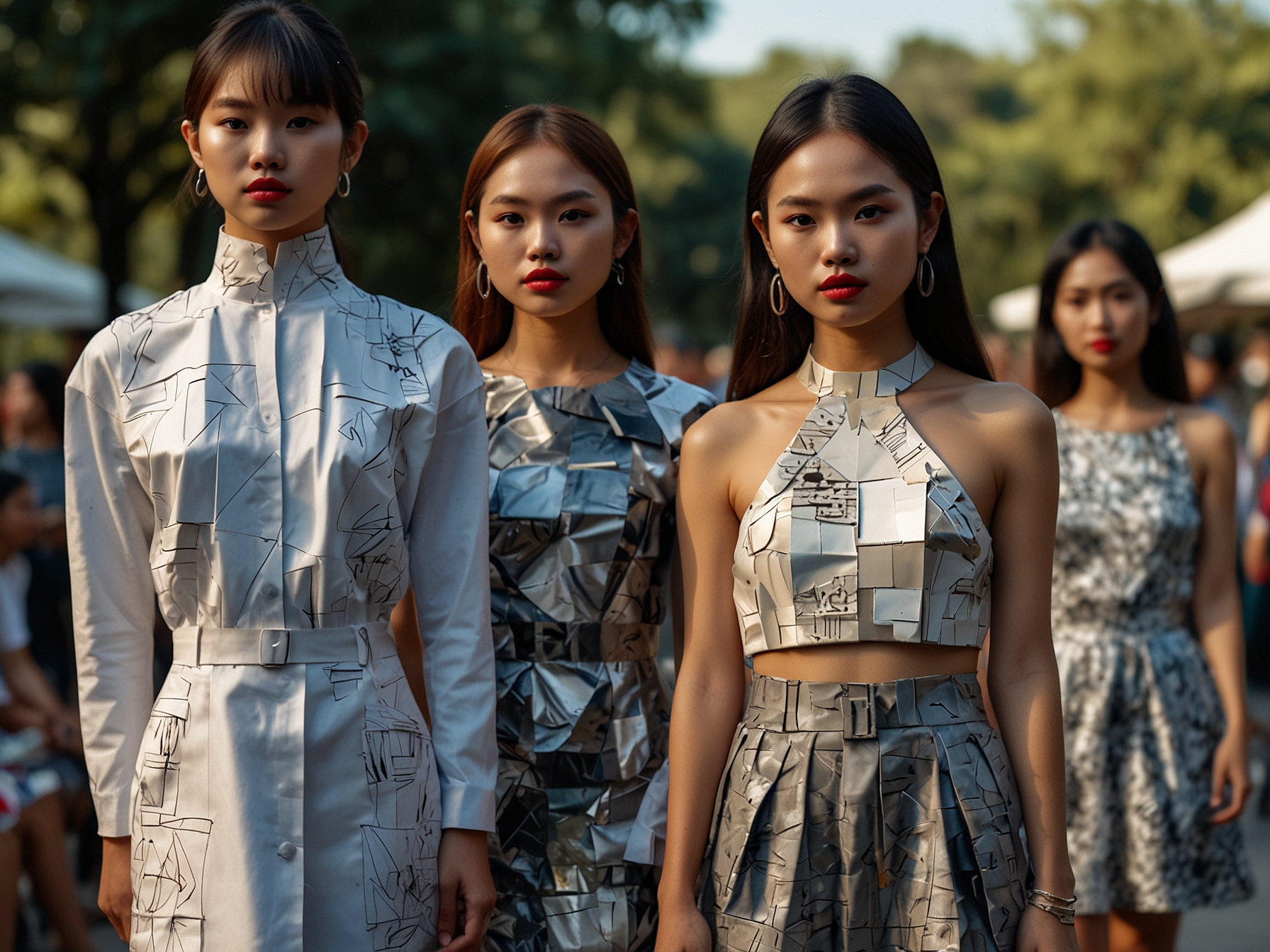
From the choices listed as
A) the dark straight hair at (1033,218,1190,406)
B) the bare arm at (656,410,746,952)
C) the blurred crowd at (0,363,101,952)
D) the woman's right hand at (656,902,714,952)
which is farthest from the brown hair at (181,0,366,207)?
the blurred crowd at (0,363,101,952)

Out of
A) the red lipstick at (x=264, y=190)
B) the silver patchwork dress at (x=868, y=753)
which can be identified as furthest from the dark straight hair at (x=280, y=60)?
the silver patchwork dress at (x=868, y=753)

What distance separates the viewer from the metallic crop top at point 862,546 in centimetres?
244

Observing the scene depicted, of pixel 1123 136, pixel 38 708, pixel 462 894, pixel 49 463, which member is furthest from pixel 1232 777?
pixel 1123 136

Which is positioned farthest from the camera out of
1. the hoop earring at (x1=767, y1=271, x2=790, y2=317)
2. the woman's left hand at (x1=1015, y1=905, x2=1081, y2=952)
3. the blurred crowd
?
the blurred crowd

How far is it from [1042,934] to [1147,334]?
2392 mm

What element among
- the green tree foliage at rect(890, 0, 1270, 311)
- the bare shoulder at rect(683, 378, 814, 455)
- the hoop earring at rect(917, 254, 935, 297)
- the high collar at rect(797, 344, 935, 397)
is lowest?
the bare shoulder at rect(683, 378, 814, 455)

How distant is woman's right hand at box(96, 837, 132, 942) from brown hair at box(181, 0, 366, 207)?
49.5 inches

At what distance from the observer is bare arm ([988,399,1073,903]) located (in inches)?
95.7

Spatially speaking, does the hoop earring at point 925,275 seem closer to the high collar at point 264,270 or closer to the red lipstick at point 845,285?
the red lipstick at point 845,285

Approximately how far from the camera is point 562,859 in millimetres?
2955

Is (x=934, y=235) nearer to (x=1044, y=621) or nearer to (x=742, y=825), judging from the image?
(x=1044, y=621)

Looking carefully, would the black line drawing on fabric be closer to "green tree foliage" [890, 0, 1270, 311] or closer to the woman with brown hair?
the woman with brown hair

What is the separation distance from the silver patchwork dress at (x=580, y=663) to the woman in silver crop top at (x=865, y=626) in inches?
16.7

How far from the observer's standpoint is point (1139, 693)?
4082 mm
